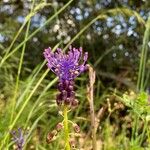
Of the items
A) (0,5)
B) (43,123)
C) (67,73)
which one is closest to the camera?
(67,73)

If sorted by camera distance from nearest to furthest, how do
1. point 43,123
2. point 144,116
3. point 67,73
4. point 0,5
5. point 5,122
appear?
point 67,73 < point 144,116 < point 5,122 < point 43,123 < point 0,5

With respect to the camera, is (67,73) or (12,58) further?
(12,58)

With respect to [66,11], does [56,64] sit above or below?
above

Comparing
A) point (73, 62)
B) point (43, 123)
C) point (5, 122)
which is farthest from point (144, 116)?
point (43, 123)

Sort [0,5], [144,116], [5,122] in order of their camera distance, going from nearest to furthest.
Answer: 1. [144,116]
2. [5,122]
3. [0,5]

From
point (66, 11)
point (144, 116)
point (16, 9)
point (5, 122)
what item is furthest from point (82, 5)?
point (144, 116)

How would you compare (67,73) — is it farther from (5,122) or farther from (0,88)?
(0,88)

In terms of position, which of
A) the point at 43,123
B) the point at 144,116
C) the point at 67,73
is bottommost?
the point at 43,123

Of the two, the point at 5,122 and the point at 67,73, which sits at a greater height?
the point at 67,73

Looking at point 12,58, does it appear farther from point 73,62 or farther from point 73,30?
point 73,62
